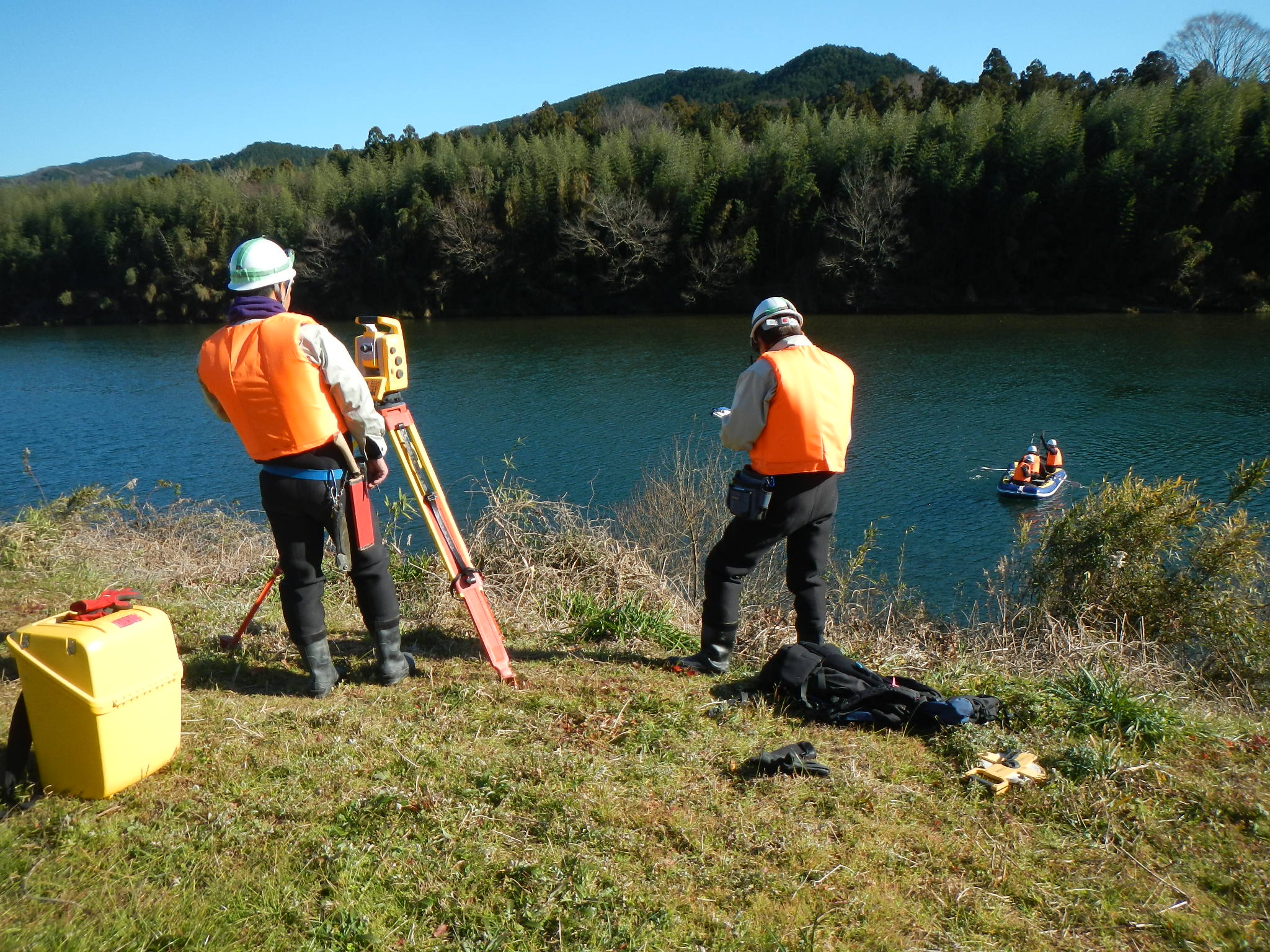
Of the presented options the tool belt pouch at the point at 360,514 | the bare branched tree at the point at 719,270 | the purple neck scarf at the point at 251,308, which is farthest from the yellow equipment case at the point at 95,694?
the bare branched tree at the point at 719,270

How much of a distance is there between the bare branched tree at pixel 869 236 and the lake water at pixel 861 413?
6806mm

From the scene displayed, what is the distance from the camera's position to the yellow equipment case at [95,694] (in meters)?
2.88

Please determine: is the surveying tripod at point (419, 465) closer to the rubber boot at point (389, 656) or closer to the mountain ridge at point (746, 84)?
the rubber boot at point (389, 656)

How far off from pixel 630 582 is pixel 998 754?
3307 mm

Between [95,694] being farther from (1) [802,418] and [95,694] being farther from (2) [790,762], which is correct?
(1) [802,418]

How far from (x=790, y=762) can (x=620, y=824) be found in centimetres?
74

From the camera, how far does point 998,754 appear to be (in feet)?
10.9

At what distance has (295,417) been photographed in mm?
3586

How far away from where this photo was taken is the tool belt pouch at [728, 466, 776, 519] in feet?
13.5

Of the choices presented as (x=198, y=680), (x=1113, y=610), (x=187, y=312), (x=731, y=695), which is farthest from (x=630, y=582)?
(x=187, y=312)

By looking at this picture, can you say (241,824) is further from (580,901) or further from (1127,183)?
(1127,183)

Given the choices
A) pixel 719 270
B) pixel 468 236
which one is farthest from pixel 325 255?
pixel 719 270

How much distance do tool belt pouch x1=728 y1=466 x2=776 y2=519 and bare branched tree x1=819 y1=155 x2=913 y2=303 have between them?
39.4 meters

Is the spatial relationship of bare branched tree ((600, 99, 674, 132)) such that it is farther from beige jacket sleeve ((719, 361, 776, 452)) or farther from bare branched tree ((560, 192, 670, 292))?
beige jacket sleeve ((719, 361, 776, 452))
